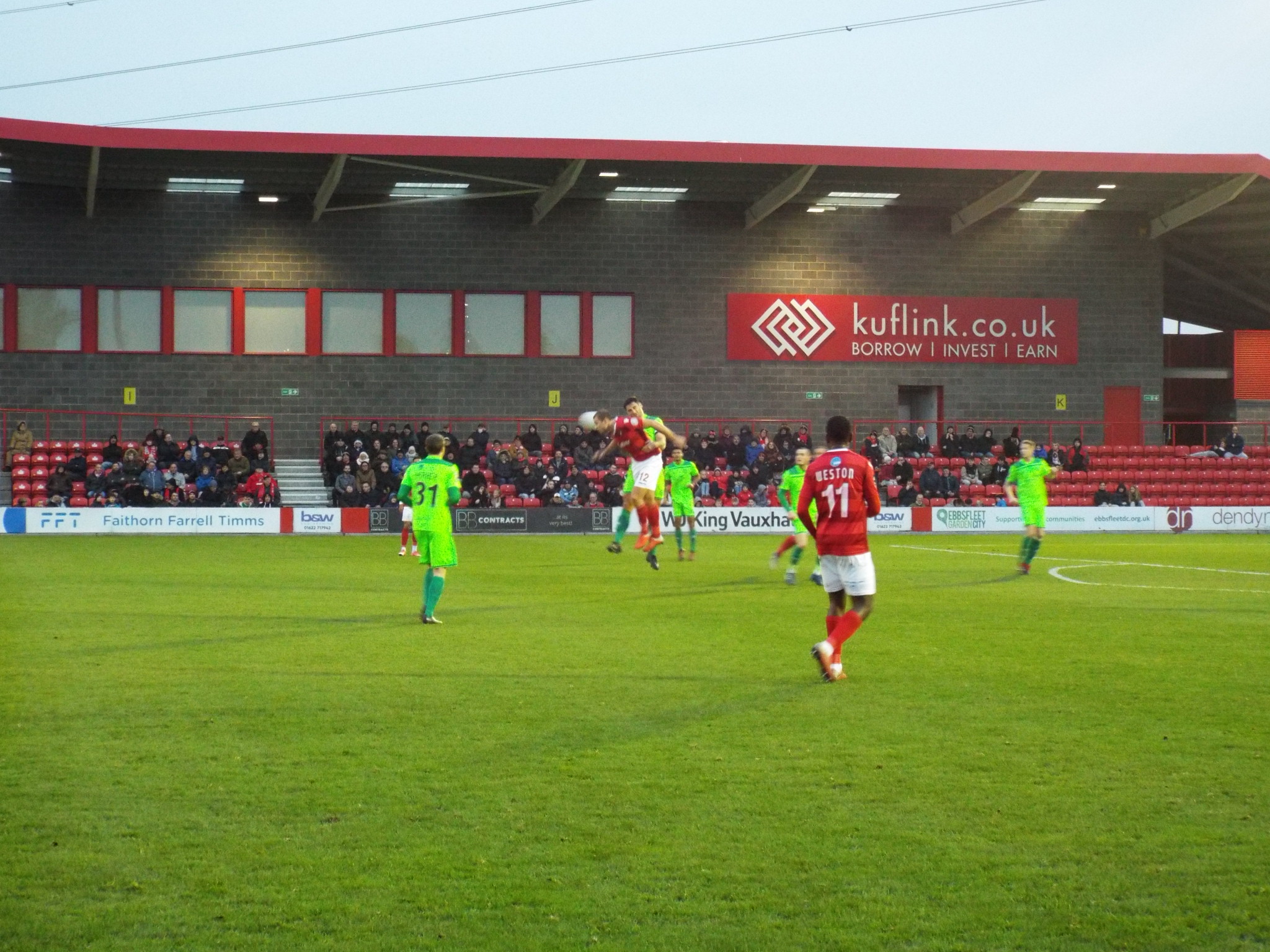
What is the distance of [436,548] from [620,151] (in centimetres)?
2415

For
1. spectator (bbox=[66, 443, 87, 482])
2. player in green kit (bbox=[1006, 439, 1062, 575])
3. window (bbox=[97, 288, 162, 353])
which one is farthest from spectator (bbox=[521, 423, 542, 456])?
player in green kit (bbox=[1006, 439, 1062, 575])

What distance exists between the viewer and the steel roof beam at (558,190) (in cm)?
3522

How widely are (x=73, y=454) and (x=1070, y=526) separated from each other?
26.0 metres

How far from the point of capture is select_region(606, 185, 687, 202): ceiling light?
38.1 meters

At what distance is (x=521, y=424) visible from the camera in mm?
38312

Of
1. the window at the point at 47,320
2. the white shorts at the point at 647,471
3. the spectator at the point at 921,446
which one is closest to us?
the white shorts at the point at 647,471

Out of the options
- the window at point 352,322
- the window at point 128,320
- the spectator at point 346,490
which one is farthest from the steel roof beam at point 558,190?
the window at point 128,320

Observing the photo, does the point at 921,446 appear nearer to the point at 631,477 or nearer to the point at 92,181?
the point at 631,477

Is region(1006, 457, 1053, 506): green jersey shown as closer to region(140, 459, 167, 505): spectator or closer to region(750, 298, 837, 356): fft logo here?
region(750, 298, 837, 356): fft logo

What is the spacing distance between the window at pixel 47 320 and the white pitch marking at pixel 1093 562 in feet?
78.2

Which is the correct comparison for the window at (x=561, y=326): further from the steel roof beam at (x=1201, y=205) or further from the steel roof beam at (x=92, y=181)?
the steel roof beam at (x=1201, y=205)

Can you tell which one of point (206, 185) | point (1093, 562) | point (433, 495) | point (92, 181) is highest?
point (206, 185)

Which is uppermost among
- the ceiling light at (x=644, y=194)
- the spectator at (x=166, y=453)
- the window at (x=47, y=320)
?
the ceiling light at (x=644, y=194)

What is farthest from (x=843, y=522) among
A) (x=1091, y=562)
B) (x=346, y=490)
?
(x=346, y=490)
